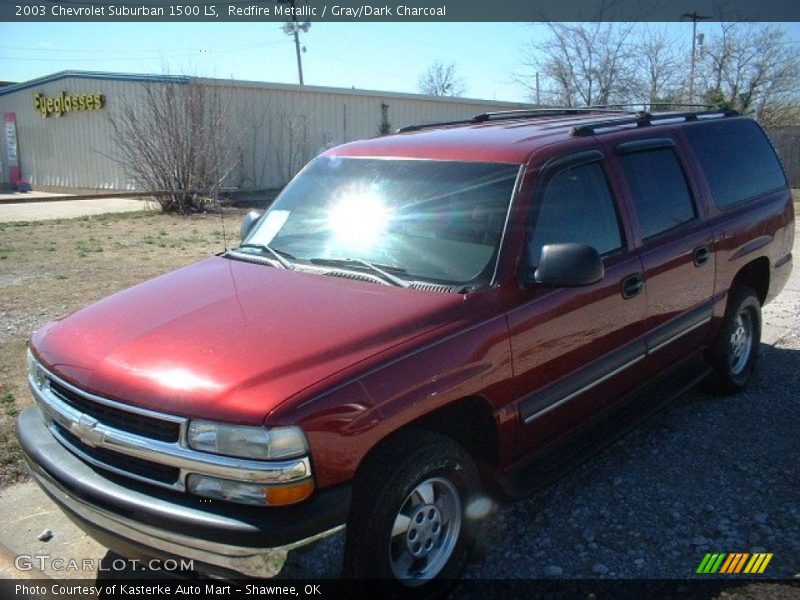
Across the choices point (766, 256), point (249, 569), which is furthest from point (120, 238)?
point (249, 569)

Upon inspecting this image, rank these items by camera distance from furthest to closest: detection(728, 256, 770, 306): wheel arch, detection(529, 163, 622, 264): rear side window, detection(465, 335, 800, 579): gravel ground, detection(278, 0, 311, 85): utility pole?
detection(278, 0, 311, 85): utility pole → detection(728, 256, 770, 306): wheel arch → detection(529, 163, 622, 264): rear side window → detection(465, 335, 800, 579): gravel ground

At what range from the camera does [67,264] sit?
10312 millimetres

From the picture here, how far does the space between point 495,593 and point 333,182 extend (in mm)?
2302

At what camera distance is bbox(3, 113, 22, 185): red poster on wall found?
31.0 m

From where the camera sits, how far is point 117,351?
278 centimetres

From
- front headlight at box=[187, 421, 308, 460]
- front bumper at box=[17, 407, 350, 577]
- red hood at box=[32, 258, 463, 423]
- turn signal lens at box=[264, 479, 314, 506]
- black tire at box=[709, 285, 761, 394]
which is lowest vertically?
black tire at box=[709, 285, 761, 394]

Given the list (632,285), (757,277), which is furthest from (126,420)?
(757,277)

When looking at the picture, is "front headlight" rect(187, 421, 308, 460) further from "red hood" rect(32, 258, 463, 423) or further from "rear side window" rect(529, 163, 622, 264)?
"rear side window" rect(529, 163, 622, 264)

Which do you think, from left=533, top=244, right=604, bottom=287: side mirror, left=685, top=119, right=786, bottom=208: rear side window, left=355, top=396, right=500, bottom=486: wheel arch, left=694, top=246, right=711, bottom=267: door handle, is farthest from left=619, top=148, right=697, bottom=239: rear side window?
left=355, top=396, right=500, bottom=486: wheel arch

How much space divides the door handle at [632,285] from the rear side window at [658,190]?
0.94 feet

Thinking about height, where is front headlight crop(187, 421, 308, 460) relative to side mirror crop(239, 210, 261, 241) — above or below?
below

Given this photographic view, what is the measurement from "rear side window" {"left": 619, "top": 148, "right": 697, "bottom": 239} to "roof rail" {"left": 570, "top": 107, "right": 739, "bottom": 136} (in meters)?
0.23

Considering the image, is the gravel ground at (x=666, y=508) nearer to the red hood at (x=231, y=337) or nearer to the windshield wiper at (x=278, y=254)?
the red hood at (x=231, y=337)

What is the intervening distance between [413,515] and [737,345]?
11.4ft
